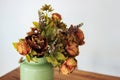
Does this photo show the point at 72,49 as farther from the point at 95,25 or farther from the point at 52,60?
the point at 95,25

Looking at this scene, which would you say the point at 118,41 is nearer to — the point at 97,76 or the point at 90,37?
the point at 90,37

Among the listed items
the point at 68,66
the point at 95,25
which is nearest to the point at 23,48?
the point at 68,66

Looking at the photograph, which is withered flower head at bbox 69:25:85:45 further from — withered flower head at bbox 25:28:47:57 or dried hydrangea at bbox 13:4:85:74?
withered flower head at bbox 25:28:47:57

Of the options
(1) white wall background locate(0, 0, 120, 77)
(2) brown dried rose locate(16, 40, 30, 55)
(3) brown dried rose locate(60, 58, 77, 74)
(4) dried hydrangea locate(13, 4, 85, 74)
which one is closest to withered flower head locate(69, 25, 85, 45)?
(4) dried hydrangea locate(13, 4, 85, 74)

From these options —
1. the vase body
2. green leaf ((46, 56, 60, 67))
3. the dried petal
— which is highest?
the dried petal

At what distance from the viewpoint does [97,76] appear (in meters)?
1.37

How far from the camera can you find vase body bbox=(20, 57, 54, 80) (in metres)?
0.99

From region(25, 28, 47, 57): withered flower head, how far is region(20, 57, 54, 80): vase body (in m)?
0.05

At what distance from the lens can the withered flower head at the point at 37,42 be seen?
3.05 feet

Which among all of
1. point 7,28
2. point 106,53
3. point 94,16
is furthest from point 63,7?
point 7,28

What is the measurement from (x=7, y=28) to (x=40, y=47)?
1.52 meters

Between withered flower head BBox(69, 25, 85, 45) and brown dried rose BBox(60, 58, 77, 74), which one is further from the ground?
withered flower head BBox(69, 25, 85, 45)

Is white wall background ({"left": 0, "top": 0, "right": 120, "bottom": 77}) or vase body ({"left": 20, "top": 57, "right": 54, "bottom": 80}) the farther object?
white wall background ({"left": 0, "top": 0, "right": 120, "bottom": 77})

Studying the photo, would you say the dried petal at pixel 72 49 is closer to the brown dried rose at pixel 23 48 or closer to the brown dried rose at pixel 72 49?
the brown dried rose at pixel 72 49
